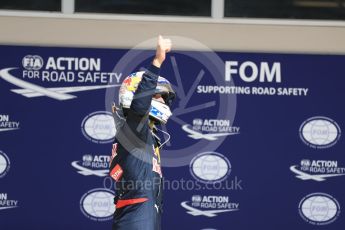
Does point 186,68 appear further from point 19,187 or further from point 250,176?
point 19,187

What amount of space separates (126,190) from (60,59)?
9.20 feet

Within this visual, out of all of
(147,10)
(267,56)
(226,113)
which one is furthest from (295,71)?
(147,10)

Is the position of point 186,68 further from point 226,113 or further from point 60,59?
point 60,59

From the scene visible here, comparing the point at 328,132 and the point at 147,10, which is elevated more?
the point at 147,10

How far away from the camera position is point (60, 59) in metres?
7.13

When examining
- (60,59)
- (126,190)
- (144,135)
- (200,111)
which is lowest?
(126,190)

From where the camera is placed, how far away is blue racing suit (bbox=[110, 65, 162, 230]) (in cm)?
456

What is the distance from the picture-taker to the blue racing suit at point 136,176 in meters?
4.56

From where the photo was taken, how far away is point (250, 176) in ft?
23.7

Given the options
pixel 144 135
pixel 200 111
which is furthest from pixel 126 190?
pixel 200 111

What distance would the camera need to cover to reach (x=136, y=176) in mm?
4578

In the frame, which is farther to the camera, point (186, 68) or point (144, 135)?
point (186, 68)

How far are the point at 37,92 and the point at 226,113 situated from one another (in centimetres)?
182

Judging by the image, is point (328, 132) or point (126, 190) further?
point (328, 132)
